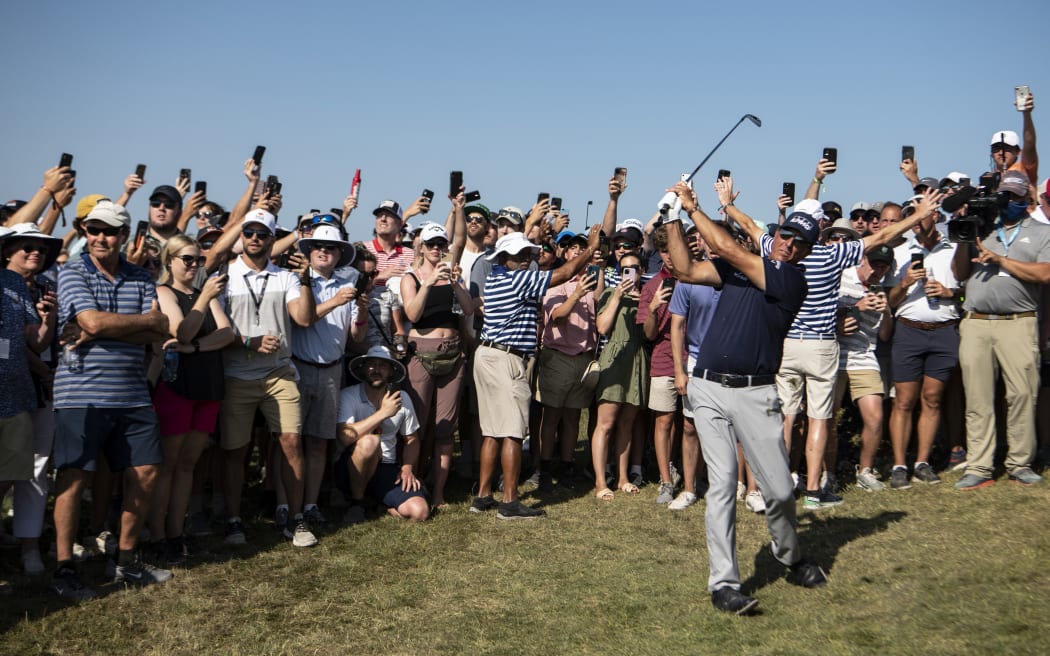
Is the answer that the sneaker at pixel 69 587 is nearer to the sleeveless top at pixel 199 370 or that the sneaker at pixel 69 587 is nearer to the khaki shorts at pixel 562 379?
the sleeveless top at pixel 199 370

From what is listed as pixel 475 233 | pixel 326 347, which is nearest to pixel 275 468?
pixel 326 347

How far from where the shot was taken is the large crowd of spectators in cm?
599

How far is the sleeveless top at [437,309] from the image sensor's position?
848 centimetres

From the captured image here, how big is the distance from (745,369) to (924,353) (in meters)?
3.52

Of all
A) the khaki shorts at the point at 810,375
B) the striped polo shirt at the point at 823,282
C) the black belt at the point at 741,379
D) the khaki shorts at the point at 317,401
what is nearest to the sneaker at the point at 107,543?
the khaki shorts at the point at 317,401

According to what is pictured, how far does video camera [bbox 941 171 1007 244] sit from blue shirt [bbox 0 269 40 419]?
22.7 feet

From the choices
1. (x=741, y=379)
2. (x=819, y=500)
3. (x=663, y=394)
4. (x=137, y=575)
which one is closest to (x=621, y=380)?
(x=663, y=394)

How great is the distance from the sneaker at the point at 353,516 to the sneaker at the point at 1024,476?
5.58m

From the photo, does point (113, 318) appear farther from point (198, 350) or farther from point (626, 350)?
point (626, 350)

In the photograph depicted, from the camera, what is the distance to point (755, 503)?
8102mm

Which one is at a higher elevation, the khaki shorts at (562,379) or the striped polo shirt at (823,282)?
the striped polo shirt at (823,282)

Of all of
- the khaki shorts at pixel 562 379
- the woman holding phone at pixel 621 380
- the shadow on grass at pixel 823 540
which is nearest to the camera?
the shadow on grass at pixel 823 540

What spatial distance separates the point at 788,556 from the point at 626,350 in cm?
337

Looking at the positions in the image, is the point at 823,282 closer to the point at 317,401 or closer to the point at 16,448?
the point at 317,401
